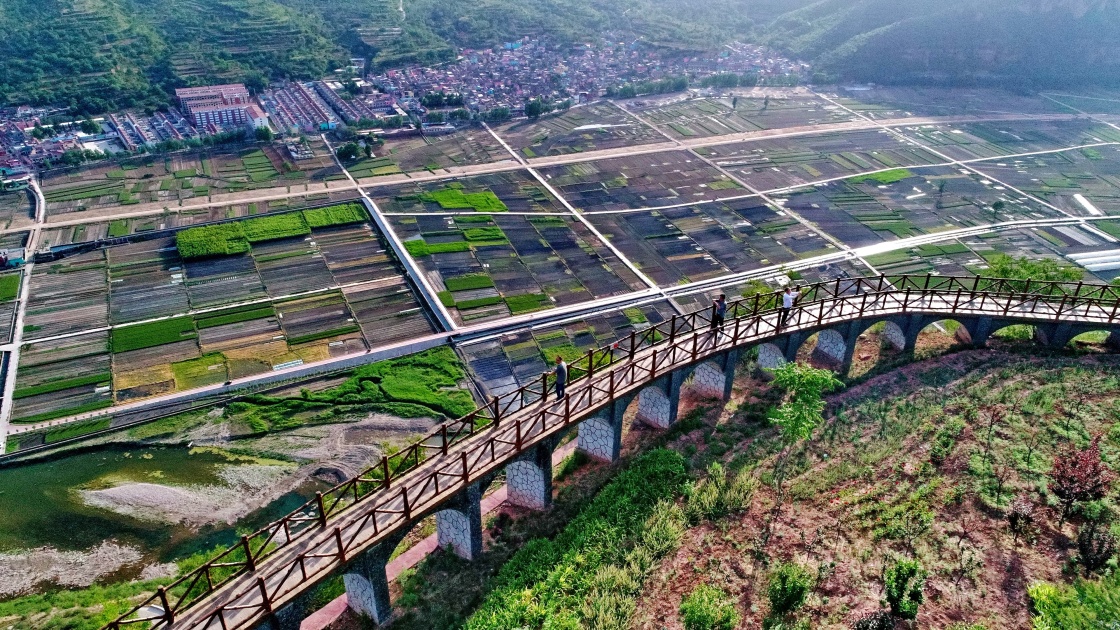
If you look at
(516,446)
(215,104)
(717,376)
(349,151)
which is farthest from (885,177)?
(215,104)

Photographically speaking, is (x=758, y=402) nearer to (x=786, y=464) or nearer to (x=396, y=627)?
(x=786, y=464)

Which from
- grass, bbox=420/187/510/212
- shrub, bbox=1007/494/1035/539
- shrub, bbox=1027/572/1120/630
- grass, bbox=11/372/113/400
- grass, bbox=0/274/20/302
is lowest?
grass, bbox=11/372/113/400

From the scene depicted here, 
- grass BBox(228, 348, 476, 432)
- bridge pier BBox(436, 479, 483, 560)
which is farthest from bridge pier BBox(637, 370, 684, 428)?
grass BBox(228, 348, 476, 432)

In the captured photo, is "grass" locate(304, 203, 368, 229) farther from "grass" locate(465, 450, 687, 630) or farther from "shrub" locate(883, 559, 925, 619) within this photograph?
"shrub" locate(883, 559, 925, 619)

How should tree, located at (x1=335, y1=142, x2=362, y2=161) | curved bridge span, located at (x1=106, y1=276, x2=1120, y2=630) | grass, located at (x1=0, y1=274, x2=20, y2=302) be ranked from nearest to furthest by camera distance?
curved bridge span, located at (x1=106, y1=276, x2=1120, y2=630) < grass, located at (x1=0, y1=274, x2=20, y2=302) < tree, located at (x1=335, y1=142, x2=362, y2=161)

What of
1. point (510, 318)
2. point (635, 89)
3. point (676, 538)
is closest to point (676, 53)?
point (635, 89)

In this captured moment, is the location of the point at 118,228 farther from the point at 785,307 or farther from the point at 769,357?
the point at 785,307

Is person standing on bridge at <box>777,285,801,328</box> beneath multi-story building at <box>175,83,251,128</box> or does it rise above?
above
